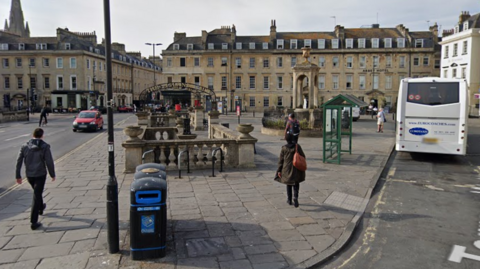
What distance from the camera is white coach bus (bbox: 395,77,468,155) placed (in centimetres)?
1274

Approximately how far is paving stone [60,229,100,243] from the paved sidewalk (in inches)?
0.6

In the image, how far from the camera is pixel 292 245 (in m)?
5.52

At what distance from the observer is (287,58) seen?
62938 mm

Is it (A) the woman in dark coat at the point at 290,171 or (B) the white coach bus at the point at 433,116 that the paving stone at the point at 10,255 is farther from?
(B) the white coach bus at the point at 433,116

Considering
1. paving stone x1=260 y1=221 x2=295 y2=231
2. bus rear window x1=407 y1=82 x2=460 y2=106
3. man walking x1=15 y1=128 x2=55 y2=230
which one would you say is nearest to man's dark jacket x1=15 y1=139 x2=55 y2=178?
man walking x1=15 y1=128 x2=55 y2=230

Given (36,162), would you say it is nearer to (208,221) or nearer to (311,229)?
(208,221)

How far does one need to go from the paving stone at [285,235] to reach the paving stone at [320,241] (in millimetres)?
161

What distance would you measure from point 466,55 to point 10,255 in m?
53.4

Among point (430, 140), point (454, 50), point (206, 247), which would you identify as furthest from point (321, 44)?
point (206, 247)

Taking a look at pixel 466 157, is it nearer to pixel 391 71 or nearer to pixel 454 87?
pixel 454 87

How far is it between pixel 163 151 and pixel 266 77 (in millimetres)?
54364

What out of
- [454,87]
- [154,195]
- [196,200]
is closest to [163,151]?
[196,200]

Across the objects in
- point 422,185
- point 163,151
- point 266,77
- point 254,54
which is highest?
point 254,54

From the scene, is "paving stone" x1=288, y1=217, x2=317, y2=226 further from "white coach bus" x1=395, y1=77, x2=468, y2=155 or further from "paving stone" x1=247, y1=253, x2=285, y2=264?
"white coach bus" x1=395, y1=77, x2=468, y2=155
